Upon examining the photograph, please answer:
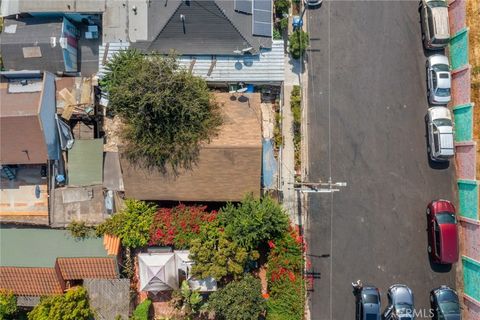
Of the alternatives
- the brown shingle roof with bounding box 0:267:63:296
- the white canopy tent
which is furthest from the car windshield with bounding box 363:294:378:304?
the brown shingle roof with bounding box 0:267:63:296

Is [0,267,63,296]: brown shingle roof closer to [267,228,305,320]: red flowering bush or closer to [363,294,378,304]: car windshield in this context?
[267,228,305,320]: red flowering bush

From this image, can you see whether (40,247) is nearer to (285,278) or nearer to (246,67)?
(285,278)

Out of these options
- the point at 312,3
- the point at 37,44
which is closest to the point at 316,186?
the point at 312,3

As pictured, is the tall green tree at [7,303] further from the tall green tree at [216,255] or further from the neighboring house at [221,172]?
the tall green tree at [216,255]

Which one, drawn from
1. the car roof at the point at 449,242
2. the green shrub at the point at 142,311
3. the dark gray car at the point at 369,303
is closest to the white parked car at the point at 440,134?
the car roof at the point at 449,242

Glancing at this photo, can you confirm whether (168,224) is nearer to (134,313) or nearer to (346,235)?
(134,313)

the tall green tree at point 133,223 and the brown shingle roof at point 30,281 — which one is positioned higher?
the tall green tree at point 133,223

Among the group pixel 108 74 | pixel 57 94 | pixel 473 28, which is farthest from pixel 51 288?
pixel 473 28
